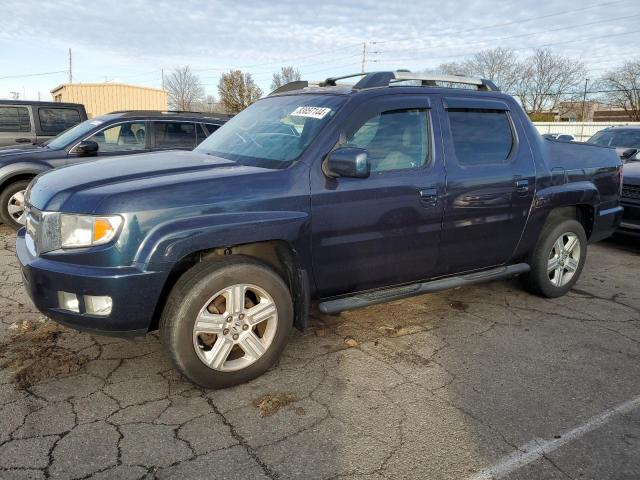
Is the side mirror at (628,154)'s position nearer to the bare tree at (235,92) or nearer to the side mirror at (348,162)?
the side mirror at (348,162)

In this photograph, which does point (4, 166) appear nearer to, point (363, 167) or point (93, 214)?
point (93, 214)

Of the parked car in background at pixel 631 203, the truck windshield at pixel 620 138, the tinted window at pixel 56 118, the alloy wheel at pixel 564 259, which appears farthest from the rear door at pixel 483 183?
the tinted window at pixel 56 118

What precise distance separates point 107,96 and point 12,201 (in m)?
27.2

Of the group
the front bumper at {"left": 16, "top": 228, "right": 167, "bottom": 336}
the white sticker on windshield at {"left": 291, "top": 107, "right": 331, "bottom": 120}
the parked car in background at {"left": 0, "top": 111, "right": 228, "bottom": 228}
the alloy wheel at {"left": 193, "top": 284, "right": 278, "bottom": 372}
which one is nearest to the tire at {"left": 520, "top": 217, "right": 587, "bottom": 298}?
the white sticker on windshield at {"left": 291, "top": 107, "right": 331, "bottom": 120}

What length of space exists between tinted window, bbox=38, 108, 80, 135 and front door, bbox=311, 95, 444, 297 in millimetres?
8218

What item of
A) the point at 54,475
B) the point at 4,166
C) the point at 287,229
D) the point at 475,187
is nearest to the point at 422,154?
the point at 475,187

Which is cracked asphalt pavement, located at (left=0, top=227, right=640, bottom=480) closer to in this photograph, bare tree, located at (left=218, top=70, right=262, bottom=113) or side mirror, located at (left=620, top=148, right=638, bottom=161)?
side mirror, located at (left=620, top=148, right=638, bottom=161)

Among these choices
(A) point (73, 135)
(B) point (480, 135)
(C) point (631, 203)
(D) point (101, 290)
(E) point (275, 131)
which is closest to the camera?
(D) point (101, 290)

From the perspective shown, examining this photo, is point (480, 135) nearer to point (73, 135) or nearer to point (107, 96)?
point (73, 135)

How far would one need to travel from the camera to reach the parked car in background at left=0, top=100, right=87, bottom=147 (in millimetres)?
9219

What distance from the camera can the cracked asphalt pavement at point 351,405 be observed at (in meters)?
2.41

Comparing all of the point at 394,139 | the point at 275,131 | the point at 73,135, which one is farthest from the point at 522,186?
the point at 73,135

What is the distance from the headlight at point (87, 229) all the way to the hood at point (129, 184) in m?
0.04

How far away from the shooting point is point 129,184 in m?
2.84
